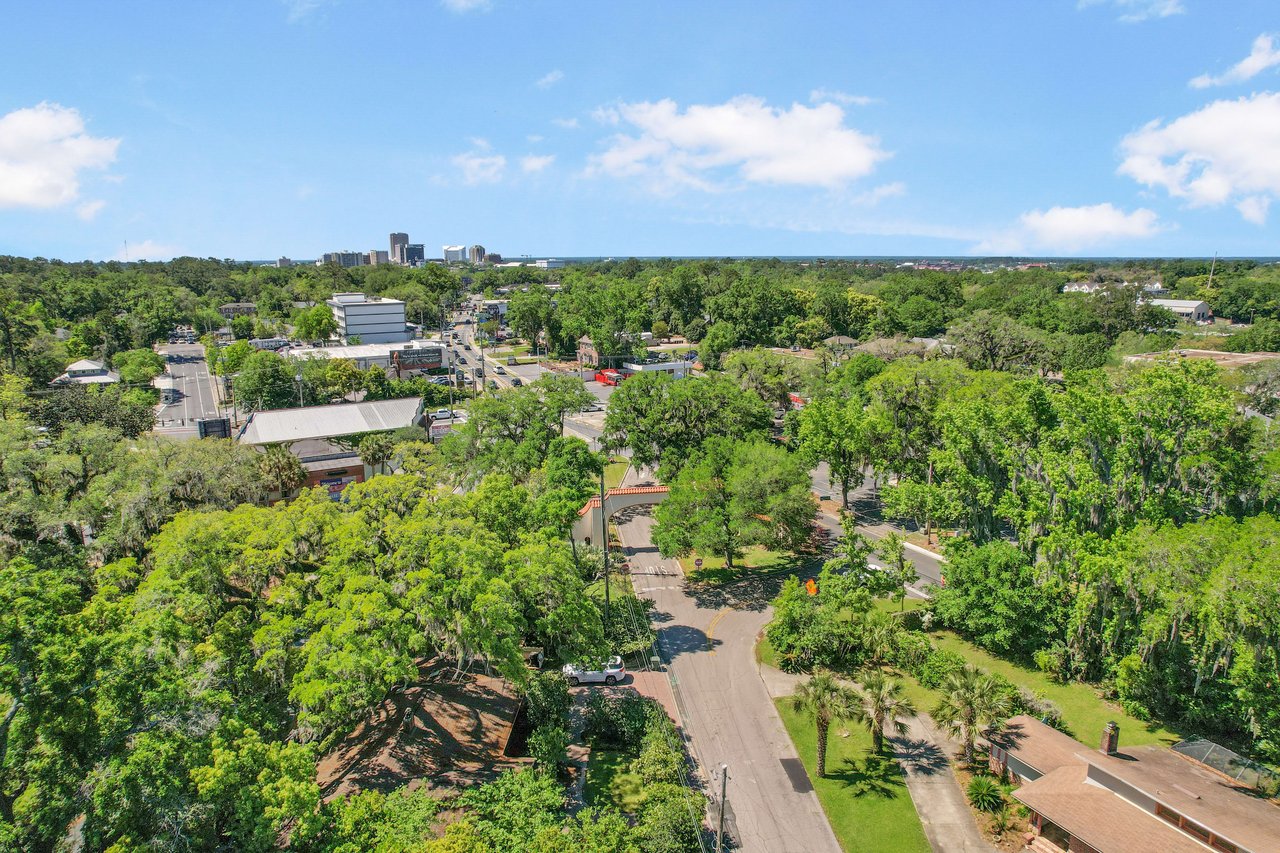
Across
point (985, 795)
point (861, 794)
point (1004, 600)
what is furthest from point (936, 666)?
point (861, 794)

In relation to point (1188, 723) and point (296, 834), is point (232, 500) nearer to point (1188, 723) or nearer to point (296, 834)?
point (296, 834)

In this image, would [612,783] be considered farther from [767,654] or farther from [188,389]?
[188,389]

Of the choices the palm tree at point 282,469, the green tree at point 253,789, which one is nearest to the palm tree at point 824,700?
the green tree at point 253,789

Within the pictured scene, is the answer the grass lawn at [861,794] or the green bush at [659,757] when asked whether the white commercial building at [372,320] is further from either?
the grass lawn at [861,794]

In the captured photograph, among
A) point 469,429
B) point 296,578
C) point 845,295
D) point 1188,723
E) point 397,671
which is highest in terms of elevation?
point 845,295

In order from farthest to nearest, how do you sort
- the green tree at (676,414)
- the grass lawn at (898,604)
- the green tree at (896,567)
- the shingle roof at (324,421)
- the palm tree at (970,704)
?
the shingle roof at (324,421), the green tree at (676,414), the grass lawn at (898,604), the green tree at (896,567), the palm tree at (970,704)

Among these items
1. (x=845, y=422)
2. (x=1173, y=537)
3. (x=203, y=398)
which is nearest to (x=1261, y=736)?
(x=1173, y=537)
